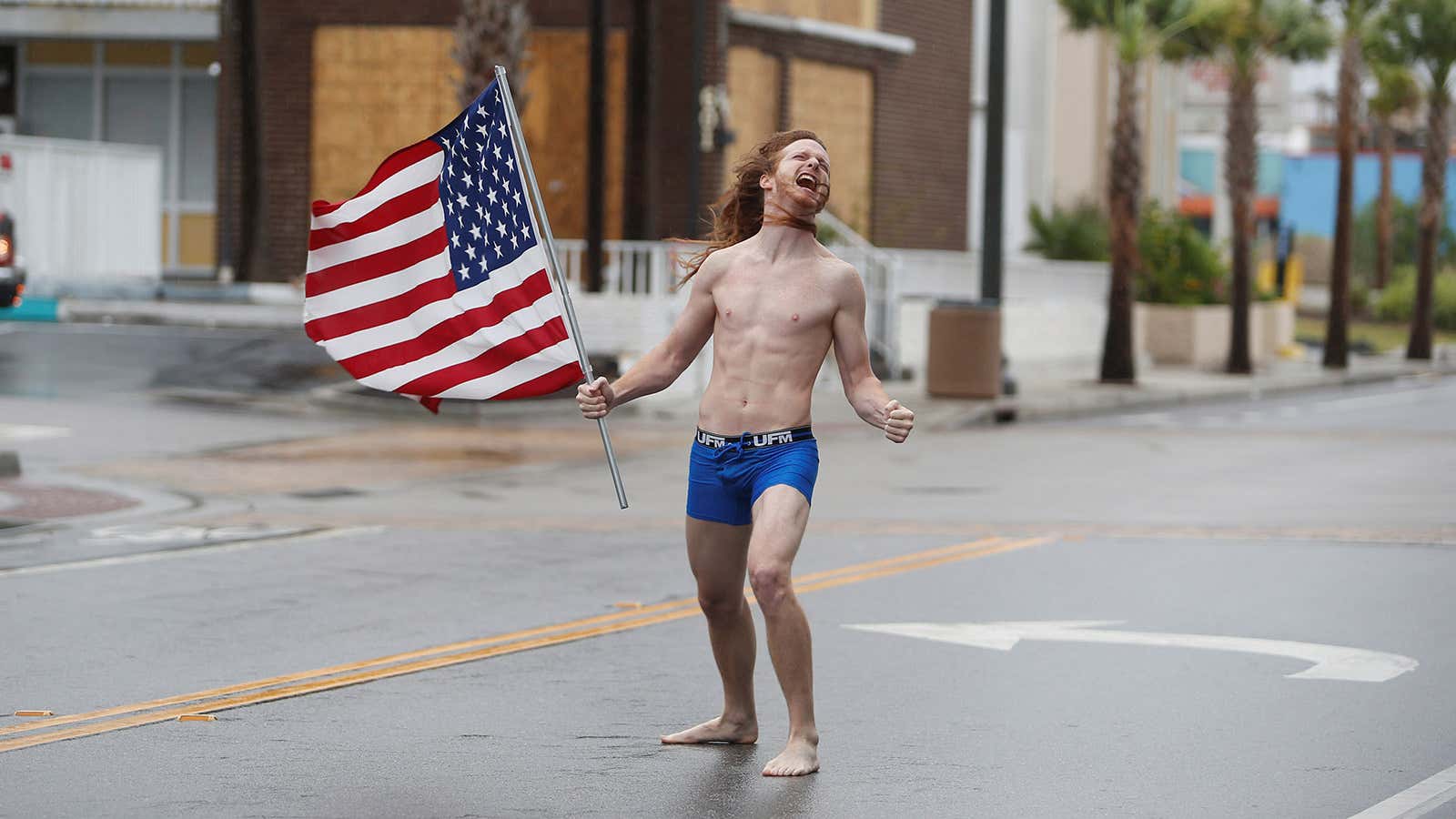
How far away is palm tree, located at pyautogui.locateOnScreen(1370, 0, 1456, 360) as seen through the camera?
41.4 metres

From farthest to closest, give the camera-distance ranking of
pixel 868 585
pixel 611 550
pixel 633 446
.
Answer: pixel 633 446, pixel 611 550, pixel 868 585

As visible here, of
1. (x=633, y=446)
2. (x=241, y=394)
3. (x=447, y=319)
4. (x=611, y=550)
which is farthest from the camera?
(x=241, y=394)

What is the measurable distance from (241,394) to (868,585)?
1256cm

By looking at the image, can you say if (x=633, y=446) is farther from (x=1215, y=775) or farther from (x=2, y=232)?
(x=1215, y=775)


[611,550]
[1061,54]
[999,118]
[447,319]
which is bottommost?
[611,550]

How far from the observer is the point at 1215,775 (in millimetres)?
6898

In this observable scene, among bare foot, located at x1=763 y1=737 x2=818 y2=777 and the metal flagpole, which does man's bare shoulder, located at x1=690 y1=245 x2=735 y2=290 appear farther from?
bare foot, located at x1=763 y1=737 x2=818 y2=777

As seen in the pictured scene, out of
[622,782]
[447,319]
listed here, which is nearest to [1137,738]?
[622,782]

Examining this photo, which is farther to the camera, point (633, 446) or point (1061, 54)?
point (1061, 54)

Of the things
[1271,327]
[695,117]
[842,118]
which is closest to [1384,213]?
[1271,327]

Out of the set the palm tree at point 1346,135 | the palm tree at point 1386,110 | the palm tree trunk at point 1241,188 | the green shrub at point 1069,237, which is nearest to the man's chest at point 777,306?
the palm tree trunk at point 1241,188

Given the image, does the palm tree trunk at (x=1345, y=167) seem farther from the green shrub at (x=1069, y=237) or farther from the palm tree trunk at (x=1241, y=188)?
the green shrub at (x=1069, y=237)

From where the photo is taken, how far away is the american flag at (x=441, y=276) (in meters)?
7.93

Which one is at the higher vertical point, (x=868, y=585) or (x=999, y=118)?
(x=999, y=118)
